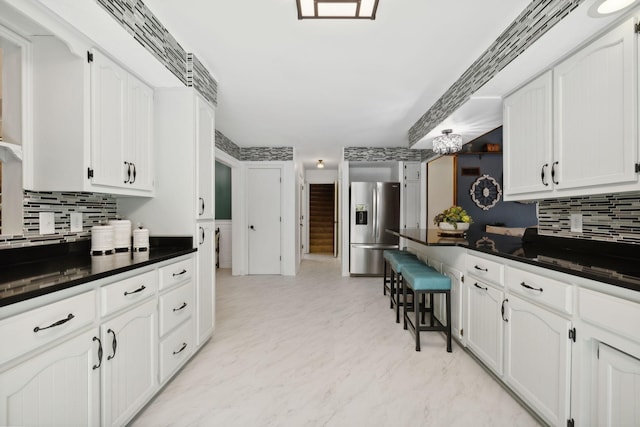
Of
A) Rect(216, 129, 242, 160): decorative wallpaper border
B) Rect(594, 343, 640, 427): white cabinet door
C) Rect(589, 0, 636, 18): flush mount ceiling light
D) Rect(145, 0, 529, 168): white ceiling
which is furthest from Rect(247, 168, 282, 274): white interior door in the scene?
Rect(594, 343, 640, 427): white cabinet door

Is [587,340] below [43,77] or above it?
below

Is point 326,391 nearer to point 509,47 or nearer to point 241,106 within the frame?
point 509,47

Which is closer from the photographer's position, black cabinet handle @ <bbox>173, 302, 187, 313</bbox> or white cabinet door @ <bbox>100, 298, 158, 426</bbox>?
white cabinet door @ <bbox>100, 298, 158, 426</bbox>

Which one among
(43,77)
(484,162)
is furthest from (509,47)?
(484,162)

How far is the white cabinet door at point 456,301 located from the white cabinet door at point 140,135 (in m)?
2.58

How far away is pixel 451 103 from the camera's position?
275 cm

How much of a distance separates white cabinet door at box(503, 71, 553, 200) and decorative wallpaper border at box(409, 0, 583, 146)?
0.92ft

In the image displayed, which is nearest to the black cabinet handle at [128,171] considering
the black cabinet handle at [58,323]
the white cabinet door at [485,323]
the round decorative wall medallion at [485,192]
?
the black cabinet handle at [58,323]

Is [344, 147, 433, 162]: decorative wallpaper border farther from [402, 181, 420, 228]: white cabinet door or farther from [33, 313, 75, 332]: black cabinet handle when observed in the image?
[33, 313, 75, 332]: black cabinet handle

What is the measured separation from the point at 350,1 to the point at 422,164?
417cm

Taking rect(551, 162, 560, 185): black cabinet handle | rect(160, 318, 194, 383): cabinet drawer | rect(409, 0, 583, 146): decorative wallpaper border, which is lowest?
rect(160, 318, 194, 383): cabinet drawer

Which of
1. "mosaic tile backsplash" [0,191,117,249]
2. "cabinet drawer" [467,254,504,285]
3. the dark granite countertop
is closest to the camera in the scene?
the dark granite countertop

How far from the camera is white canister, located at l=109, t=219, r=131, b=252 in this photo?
1.96 metres

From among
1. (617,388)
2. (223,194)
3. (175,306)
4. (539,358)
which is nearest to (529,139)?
(539,358)
